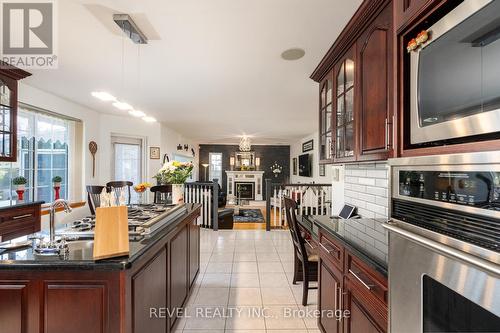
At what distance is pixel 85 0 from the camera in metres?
1.71

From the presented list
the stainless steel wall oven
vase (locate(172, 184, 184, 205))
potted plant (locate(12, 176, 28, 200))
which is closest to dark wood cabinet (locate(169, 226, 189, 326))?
vase (locate(172, 184, 184, 205))

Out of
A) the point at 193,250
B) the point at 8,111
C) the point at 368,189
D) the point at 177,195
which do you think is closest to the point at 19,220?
the point at 8,111

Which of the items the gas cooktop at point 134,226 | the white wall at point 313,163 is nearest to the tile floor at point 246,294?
the gas cooktop at point 134,226

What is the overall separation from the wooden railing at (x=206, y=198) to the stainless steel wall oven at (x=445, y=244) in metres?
4.55

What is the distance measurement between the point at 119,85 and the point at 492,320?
4054 millimetres

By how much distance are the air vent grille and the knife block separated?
1.17m

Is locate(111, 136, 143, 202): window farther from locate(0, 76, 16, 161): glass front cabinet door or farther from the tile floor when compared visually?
the tile floor

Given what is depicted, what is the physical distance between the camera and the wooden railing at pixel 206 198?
5.28 m

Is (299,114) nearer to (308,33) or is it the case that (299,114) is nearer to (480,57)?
(308,33)

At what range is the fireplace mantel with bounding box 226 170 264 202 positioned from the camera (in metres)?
10.6

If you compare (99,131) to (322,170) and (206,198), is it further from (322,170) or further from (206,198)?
(322,170)

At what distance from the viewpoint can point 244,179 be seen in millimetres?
10625

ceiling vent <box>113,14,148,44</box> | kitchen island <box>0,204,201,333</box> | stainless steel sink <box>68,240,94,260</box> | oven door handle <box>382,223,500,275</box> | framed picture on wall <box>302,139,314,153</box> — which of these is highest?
ceiling vent <box>113,14,148,44</box>

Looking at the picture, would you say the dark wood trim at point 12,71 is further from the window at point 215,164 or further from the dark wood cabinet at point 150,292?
the window at point 215,164
